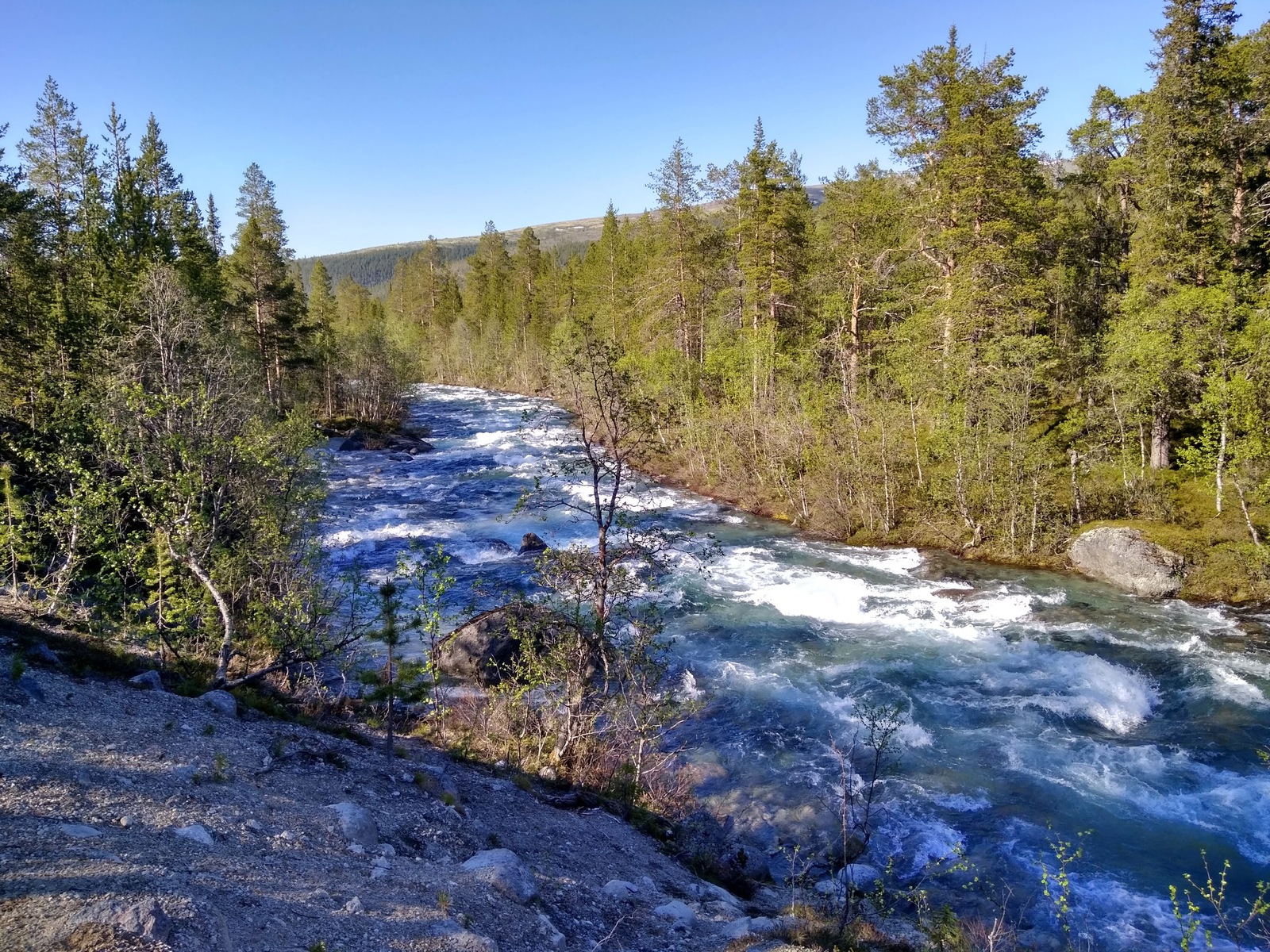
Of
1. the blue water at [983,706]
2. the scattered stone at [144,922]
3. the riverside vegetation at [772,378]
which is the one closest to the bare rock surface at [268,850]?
the scattered stone at [144,922]

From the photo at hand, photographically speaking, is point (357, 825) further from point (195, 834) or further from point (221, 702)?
point (221, 702)

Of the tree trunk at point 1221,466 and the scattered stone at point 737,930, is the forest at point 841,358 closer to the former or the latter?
the tree trunk at point 1221,466

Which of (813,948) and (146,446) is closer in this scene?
(813,948)

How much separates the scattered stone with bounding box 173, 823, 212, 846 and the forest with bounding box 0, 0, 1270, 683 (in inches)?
187

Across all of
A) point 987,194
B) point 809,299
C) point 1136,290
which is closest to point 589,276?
point 809,299

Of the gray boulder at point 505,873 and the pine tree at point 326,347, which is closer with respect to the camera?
the gray boulder at point 505,873

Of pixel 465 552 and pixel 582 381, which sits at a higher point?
pixel 582 381

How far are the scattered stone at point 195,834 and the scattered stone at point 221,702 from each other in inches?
129

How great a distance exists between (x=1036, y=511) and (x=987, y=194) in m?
11.6

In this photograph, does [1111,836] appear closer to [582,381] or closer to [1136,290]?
[582,381]

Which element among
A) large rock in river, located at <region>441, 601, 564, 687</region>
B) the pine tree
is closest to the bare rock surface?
large rock in river, located at <region>441, 601, 564, 687</region>

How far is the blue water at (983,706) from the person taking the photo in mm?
9828

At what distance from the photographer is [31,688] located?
287 inches

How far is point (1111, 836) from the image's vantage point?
1008 centimetres
